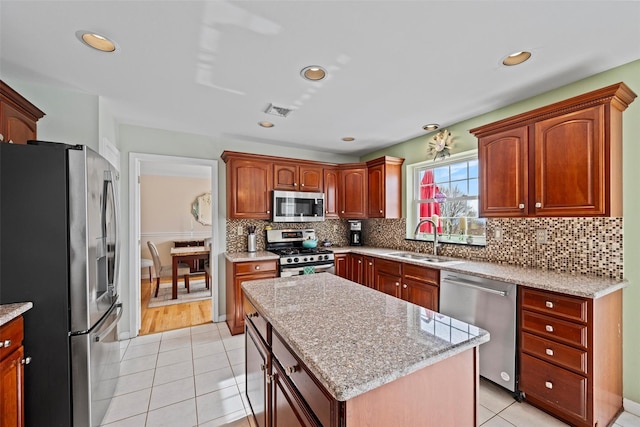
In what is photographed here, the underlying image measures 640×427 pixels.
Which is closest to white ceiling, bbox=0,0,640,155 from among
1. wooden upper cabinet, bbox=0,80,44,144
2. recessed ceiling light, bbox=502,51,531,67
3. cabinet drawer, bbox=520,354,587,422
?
recessed ceiling light, bbox=502,51,531,67

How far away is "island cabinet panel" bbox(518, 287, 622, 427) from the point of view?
69.1 inches

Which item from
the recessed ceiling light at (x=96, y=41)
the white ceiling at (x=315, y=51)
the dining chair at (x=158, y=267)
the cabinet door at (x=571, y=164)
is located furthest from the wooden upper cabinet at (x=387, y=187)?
the dining chair at (x=158, y=267)

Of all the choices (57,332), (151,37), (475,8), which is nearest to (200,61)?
(151,37)

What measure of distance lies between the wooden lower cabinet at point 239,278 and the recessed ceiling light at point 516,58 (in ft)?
9.55

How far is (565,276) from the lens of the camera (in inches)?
85.0

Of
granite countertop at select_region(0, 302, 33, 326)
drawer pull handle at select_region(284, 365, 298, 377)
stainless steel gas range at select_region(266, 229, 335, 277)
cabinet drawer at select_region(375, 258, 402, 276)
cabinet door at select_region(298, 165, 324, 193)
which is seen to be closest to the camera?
drawer pull handle at select_region(284, 365, 298, 377)

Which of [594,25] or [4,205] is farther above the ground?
[594,25]

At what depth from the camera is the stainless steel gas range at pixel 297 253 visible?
3534 millimetres

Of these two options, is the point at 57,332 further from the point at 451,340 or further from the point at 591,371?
the point at 591,371

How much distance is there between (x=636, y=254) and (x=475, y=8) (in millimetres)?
1989

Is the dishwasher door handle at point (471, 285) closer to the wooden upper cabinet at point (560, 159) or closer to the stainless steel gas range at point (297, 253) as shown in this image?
the wooden upper cabinet at point (560, 159)

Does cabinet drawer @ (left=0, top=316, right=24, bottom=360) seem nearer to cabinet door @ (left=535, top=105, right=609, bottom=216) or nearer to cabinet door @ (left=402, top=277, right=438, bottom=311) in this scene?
cabinet door @ (left=402, top=277, right=438, bottom=311)

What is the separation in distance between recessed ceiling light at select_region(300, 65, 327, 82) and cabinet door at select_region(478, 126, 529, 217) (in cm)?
163

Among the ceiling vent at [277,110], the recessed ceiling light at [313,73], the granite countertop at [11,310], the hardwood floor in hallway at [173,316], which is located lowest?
the hardwood floor in hallway at [173,316]
